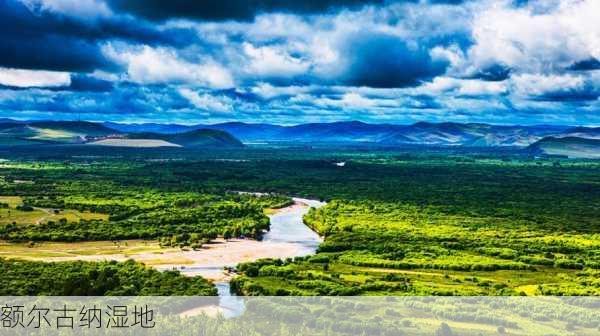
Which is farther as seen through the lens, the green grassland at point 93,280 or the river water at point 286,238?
the river water at point 286,238

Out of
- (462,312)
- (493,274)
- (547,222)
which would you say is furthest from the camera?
(547,222)

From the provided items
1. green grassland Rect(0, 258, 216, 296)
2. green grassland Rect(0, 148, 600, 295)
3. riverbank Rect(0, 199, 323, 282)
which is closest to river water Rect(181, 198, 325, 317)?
riverbank Rect(0, 199, 323, 282)


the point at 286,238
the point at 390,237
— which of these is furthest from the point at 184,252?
the point at 390,237

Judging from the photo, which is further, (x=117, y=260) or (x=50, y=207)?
(x=50, y=207)

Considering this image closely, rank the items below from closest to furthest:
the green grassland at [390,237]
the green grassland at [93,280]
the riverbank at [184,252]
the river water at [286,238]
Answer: the green grassland at [93,280] → the river water at [286,238] → the green grassland at [390,237] → the riverbank at [184,252]

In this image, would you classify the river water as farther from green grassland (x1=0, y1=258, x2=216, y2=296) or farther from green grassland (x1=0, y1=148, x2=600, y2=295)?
green grassland (x1=0, y1=258, x2=216, y2=296)

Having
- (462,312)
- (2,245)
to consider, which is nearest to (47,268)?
(2,245)

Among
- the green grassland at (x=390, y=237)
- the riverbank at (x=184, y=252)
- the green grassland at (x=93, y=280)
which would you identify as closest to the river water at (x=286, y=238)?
the riverbank at (x=184, y=252)

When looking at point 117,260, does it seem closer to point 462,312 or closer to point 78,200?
point 462,312

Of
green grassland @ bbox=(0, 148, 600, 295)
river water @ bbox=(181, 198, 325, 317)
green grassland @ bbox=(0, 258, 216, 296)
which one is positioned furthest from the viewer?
green grassland @ bbox=(0, 148, 600, 295)

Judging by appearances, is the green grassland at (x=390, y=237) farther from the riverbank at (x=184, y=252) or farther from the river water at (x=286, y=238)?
the riverbank at (x=184, y=252)

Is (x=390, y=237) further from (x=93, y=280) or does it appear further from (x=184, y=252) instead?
(x=93, y=280)
